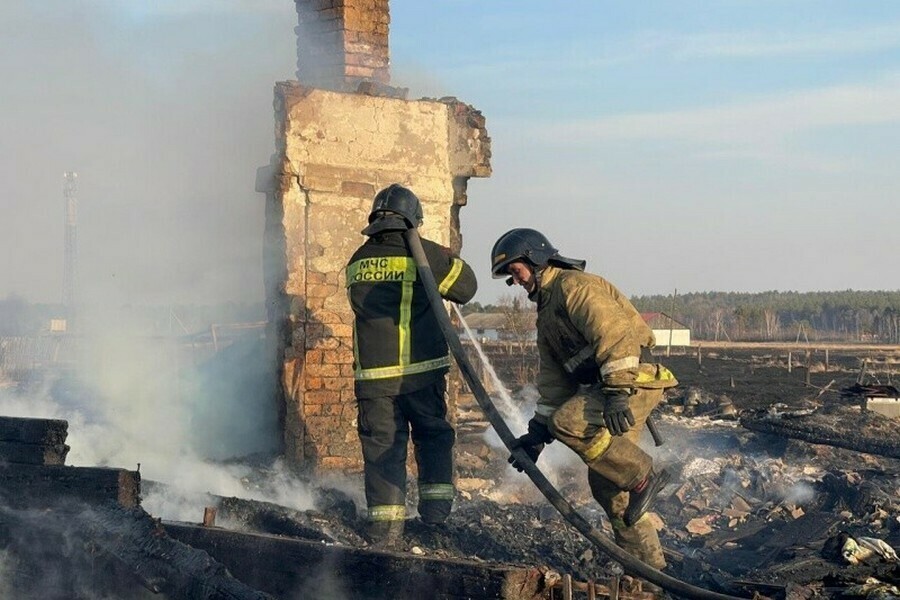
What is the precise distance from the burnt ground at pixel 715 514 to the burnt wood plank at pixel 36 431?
3.66ft

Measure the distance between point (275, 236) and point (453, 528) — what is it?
3.55 meters

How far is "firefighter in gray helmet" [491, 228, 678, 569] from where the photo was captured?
Result: 5.71 m

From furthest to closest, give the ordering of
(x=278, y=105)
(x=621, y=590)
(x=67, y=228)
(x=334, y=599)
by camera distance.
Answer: (x=67, y=228) → (x=278, y=105) → (x=334, y=599) → (x=621, y=590)

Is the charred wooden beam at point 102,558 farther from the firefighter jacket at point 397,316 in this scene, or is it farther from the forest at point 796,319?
the forest at point 796,319

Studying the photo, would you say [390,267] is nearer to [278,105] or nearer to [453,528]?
[453,528]

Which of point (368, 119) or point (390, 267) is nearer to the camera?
point (390, 267)

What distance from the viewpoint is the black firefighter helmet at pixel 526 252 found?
6059 mm

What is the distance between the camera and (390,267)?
22.2ft

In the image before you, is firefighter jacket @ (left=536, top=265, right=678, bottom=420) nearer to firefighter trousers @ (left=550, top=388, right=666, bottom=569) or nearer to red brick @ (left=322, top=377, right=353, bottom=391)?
firefighter trousers @ (left=550, top=388, right=666, bottom=569)

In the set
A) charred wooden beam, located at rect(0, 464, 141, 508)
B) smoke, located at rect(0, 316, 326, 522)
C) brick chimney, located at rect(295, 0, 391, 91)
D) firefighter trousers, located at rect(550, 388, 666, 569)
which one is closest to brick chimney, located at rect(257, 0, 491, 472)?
smoke, located at rect(0, 316, 326, 522)

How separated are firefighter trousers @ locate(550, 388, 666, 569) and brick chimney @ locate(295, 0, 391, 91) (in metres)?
5.77

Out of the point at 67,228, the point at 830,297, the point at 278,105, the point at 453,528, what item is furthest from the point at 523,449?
the point at 830,297

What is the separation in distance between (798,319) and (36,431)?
92.5m

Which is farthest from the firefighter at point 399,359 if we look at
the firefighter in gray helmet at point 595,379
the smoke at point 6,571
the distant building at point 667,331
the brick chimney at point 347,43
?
the distant building at point 667,331
